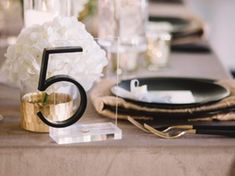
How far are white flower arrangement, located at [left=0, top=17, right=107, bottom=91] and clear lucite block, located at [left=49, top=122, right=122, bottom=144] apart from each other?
8 centimetres

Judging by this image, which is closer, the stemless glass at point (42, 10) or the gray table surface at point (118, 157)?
the gray table surface at point (118, 157)

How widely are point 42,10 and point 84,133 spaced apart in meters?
0.39

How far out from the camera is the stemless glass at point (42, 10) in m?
1.42

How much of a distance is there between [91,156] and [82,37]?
0.22 m

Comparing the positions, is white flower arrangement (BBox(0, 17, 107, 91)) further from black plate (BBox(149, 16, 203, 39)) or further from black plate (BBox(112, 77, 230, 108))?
black plate (BBox(149, 16, 203, 39))

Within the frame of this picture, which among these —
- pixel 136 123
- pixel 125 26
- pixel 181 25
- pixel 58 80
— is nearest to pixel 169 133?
pixel 136 123

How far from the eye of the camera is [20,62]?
46.4 inches

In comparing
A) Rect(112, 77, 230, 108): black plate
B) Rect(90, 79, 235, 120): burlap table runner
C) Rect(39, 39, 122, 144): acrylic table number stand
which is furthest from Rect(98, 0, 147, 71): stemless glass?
Rect(39, 39, 122, 144): acrylic table number stand

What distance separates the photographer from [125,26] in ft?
6.21

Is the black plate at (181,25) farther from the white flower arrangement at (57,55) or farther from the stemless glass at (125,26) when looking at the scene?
the white flower arrangement at (57,55)

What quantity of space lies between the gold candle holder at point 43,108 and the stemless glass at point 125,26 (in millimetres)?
549

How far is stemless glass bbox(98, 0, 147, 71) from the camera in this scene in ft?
5.87

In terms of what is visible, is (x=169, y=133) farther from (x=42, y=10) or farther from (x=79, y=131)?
(x=42, y=10)

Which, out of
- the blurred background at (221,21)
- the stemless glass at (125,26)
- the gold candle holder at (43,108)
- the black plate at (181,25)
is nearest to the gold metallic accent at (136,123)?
the gold candle holder at (43,108)
